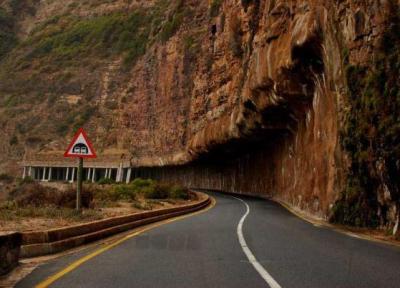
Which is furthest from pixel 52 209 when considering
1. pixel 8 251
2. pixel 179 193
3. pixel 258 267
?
pixel 179 193

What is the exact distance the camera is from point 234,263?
9148mm

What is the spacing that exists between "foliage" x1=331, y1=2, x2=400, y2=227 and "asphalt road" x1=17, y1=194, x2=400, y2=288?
105 inches

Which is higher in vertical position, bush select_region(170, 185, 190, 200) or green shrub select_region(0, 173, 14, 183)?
green shrub select_region(0, 173, 14, 183)

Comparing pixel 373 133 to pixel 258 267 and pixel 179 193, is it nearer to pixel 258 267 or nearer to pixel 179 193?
pixel 258 267

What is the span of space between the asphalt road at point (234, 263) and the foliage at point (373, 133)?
2.66 metres

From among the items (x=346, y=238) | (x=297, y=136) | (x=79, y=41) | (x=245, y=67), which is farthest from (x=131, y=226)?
(x=79, y=41)

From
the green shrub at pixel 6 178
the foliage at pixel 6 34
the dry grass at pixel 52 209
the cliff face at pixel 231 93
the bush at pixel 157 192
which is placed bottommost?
the dry grass at pixel 52 209

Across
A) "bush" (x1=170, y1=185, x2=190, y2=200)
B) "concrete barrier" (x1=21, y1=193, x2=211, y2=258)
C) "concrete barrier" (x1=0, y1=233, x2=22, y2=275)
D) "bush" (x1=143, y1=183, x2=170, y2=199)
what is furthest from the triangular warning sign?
"bush" (x1=170, y1=185, x2=190, y2=200)

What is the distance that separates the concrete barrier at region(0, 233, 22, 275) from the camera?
789 cm

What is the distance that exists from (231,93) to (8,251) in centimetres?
3984

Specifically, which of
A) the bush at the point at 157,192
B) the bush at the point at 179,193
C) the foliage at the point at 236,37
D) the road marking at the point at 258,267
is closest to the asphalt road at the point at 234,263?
the road marking at the point at 258,267

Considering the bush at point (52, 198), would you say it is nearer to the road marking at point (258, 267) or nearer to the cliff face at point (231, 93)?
the road marking at point (258, 267)

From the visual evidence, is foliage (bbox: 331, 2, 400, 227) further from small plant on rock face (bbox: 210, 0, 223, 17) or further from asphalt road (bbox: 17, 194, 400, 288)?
small plant on rock face (bbox: 210, 0, 223, 17)

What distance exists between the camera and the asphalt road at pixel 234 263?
749 cm
